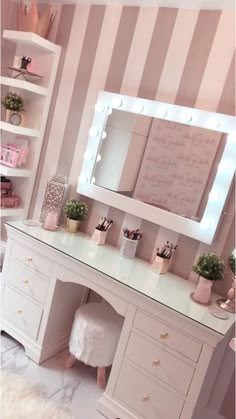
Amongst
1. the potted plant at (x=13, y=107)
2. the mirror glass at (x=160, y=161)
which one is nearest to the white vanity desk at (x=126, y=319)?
the mirror glass at (x=160, y=161)

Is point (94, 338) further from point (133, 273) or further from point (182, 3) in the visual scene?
point (182, 3)

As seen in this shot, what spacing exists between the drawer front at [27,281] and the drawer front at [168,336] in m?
0.59

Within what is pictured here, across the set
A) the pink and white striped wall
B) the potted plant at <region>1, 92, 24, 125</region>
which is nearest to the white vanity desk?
the pink and white striped wall

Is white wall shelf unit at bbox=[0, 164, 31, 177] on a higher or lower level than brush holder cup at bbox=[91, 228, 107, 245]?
higher

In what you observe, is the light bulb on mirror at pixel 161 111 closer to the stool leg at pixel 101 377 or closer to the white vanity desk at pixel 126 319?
the white vanity desk at pixel 126 319

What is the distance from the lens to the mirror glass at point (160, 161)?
5.73ft

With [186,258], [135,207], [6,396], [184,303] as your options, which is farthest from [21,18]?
[6,396]

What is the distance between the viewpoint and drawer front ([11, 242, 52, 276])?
1852mm

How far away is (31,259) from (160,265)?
28.1 inches

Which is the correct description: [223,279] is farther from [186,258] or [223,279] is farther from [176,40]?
[176,40]

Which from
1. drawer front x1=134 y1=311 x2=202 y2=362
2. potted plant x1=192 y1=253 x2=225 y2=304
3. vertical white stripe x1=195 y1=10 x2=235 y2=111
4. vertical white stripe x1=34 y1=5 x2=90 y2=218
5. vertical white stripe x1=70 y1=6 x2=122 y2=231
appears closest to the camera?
drawer front x1=134 y1=311 x2=202 y2=362

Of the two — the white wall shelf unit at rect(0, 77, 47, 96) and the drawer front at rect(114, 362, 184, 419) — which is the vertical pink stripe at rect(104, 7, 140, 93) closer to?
the white wall shelf unit at rect(0, 77, 47, 96)

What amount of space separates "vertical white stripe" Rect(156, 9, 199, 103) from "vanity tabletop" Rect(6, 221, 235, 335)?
3.00 ft

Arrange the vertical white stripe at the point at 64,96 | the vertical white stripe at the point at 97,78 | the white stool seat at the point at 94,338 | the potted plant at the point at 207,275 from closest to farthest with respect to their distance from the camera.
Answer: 1. the potted plant at the point at 207,275
2. the white stool seat at the point at 94,338
3. the vertical white stripe at the point at 97,78
4. the vertical white stripe at the point at 64,96
